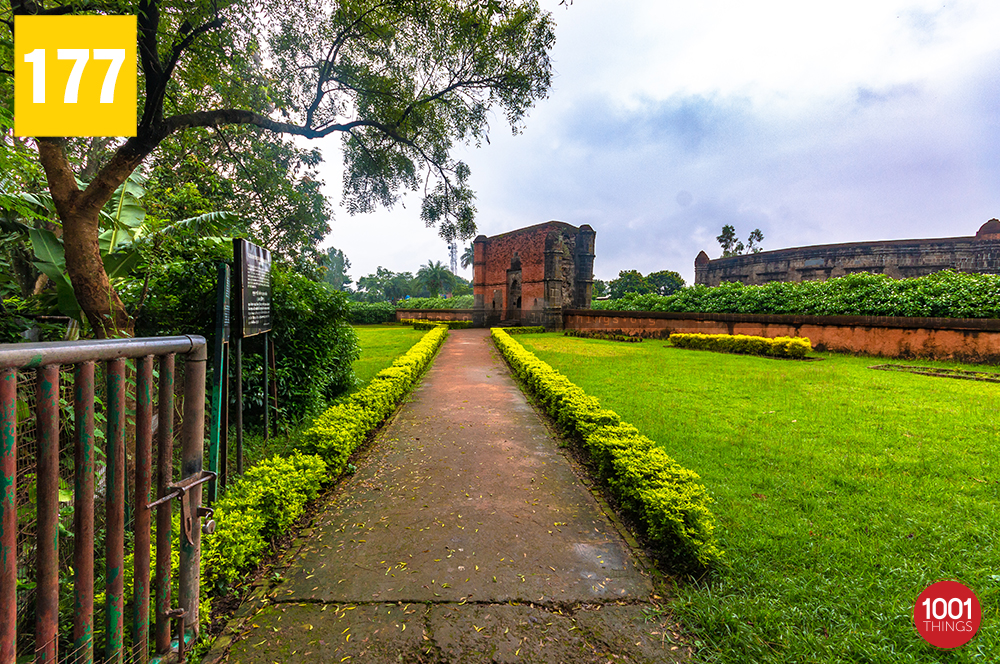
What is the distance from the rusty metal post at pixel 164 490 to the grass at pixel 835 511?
2279 millimetres

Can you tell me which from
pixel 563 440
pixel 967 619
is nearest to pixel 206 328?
pixel 563 440

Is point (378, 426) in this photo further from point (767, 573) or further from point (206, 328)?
point (767, 573)

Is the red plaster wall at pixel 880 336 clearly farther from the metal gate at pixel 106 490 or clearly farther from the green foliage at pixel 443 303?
the green foliage at pixel 443 303

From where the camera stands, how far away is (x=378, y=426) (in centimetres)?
520

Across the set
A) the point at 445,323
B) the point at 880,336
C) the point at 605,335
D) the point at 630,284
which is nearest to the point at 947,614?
the point at 880,336

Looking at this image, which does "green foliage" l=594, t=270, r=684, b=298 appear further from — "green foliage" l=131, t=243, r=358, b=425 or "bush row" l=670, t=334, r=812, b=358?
"green foliage" l=131, t=243, r=358, b=425

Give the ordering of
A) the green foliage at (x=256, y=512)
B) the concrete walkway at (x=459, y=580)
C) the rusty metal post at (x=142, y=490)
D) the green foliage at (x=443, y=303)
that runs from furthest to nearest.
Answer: the green foliage at (x=443, y=303)
the green foliage at (x=256, y=512)
the concrete walkway at (x=459, y=580)
the rusty metal post at (x=142, y=490)

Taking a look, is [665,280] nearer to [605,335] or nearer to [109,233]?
[605,335]

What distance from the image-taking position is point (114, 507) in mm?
1327

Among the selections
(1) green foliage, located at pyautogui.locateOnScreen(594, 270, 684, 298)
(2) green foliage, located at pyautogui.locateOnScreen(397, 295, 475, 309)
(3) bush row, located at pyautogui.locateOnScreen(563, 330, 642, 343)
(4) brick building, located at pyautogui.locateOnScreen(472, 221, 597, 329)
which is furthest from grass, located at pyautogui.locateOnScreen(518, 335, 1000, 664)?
(1) green foliage, located at pyautogui.locateOnScreen(594, 270, 684, 298)

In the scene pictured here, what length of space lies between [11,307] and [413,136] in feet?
17.0

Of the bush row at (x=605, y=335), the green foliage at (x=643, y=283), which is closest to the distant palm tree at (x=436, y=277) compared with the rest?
the green foliage at (x=643, y=283)

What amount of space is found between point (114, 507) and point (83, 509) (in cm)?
9

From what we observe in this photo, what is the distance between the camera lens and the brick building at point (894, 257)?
23.6 metres
